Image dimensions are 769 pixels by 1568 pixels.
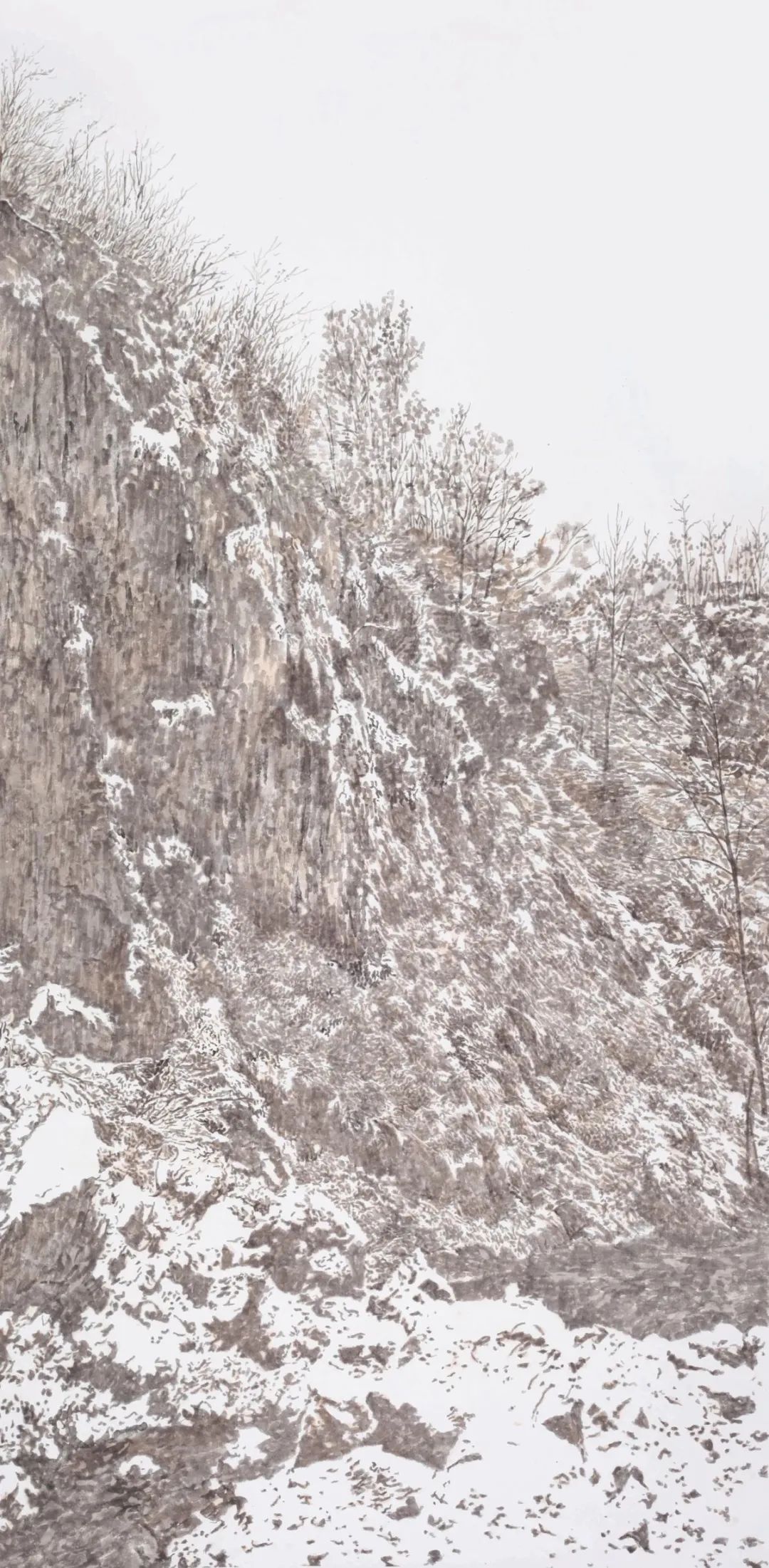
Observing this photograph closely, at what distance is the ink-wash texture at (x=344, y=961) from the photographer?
5.27 m

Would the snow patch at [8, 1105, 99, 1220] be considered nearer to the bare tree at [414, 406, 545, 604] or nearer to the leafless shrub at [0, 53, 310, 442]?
the bare tree at [414, 406, 545, 604]

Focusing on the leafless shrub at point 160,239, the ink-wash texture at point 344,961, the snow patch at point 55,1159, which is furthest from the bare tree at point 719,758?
the snow patch at point 55,1159

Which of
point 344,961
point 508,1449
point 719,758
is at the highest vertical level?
point 719,758

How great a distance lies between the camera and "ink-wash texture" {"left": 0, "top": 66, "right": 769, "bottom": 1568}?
5273 millimetres

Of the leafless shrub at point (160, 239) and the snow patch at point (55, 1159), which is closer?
the snow patch at point (55, 1159)

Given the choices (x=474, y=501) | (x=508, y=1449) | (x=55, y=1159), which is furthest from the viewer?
(x=474, y=501)

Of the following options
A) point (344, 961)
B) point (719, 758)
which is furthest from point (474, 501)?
point (344, 961)

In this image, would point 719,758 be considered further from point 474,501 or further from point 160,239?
point 160,239

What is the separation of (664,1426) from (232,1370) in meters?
2.55

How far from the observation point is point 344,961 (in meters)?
6.44

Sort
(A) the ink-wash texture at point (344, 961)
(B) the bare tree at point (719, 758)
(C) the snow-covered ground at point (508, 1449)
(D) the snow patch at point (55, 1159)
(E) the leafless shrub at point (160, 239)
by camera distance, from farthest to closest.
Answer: (B) the bare tree at point (719, 758), (E) the leafless shrub at point (160, 239), (D) the snow patch at point (55, 1159), (A) the ink-wash texture at point (344, 961), (C) the snow-covered ground at point (508, 1449)

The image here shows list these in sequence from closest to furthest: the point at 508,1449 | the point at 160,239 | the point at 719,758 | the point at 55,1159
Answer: the point at 508,1449, the point at 55,1159, the point at 160,239, the point at 719,758

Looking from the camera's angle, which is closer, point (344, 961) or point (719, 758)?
point (344, 961)

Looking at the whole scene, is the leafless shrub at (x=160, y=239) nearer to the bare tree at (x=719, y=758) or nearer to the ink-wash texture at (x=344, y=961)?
the ink-wash texture at (x=344, y=961)
